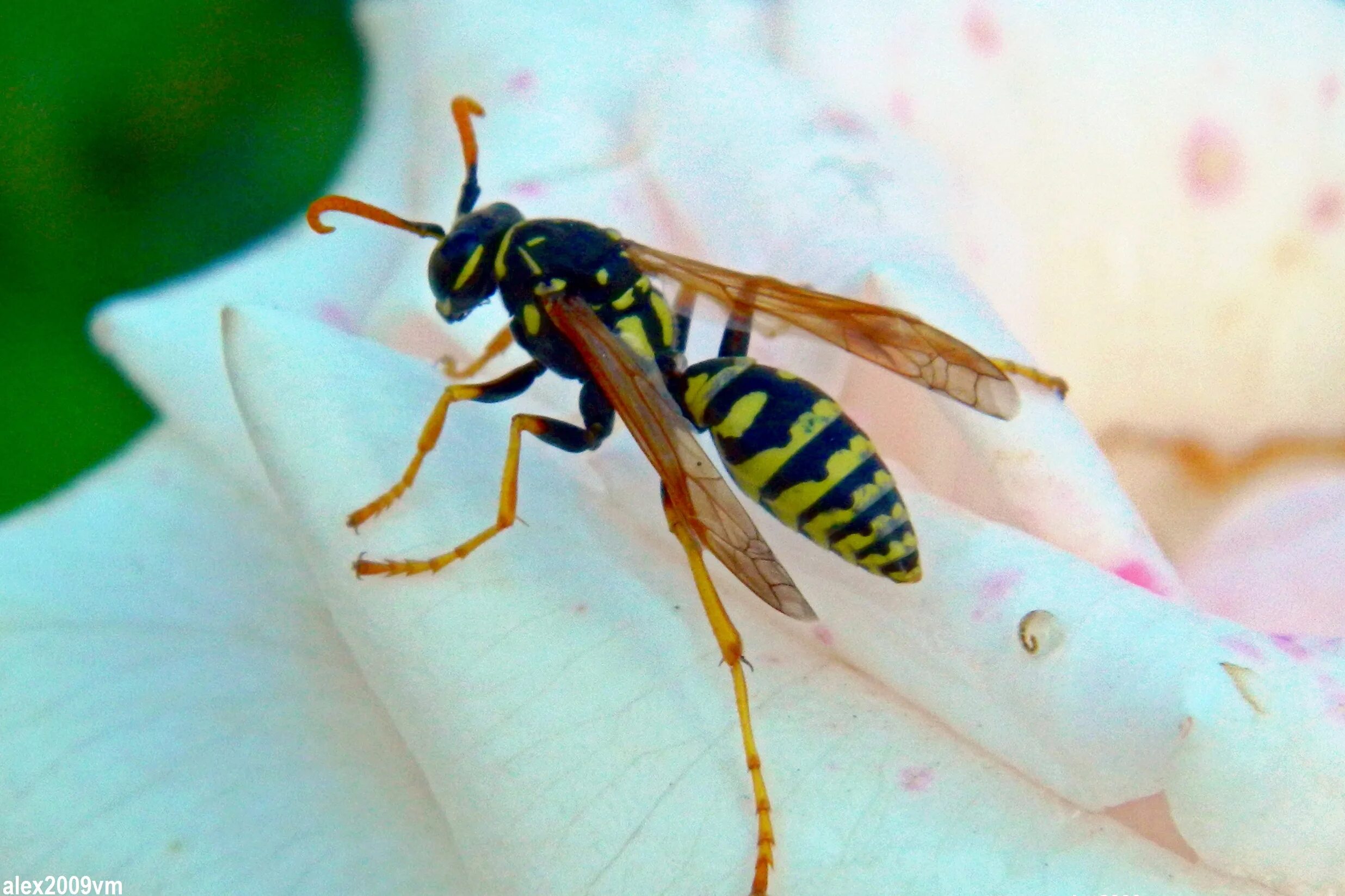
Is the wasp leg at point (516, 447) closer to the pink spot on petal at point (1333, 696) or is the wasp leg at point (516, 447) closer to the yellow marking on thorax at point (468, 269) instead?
the yellow marking on thorax at point (468, 269)

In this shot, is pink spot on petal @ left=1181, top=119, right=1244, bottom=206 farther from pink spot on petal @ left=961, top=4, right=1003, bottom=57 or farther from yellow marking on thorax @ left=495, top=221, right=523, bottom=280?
yellow marking on thorax @ left=495, top=221, right=523, bottom=280

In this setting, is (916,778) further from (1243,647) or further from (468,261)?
(468,261)

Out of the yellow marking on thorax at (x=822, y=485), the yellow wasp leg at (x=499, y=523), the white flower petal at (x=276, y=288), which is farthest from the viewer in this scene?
the white flower petal at (x=276, y=288)

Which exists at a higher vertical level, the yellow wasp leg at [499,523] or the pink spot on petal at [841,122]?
the pink spot on petal at [841,122]

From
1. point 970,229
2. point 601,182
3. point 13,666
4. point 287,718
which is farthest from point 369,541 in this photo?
point 970,229

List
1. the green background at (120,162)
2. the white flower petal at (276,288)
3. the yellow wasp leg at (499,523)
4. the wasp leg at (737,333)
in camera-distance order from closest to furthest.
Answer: the yellow wasp leg at (499,523) < the white flower petal at (276,288) < the wasp leg at (737,333) < the green background at (120,162)

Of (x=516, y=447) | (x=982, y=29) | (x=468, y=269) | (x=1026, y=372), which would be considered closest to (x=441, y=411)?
(x=516, y=447)

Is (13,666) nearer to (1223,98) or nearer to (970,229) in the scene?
(970,229)

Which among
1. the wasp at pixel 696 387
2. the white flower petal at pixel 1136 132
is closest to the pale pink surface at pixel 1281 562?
the white flower petal at pixel 1136 132
